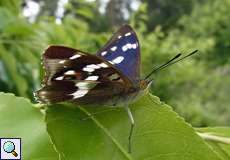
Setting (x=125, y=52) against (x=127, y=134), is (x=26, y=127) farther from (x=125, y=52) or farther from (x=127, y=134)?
(x=125, y=52)

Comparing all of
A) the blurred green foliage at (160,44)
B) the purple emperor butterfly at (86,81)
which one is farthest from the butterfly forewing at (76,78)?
the blurred green foliage at (160,44)

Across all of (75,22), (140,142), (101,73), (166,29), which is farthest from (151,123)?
(166,29)

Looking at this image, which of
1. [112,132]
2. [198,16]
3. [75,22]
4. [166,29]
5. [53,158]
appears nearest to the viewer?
[53,158]

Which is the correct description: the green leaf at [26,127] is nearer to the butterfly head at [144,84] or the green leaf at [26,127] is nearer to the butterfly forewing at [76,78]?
the butterfly forewing at [76,78]

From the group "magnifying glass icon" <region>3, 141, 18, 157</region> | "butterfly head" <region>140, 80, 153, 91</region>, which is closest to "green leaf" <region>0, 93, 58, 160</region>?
"magnifying glass icon" <region>3, 141, 18, 157</region>

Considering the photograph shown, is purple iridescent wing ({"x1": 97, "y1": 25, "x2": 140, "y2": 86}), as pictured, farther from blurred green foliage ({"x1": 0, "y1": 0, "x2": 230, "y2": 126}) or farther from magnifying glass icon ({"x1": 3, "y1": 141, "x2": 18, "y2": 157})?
magnifying glass icon ({"x1": 3, "y1": 141, "x2": 18, "y2": 157})

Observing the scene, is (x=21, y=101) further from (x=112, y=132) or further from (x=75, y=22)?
(x=75, y=22)
